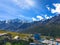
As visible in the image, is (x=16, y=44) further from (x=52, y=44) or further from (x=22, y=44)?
(x=52, y=44)

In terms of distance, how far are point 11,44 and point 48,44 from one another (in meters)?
43.0

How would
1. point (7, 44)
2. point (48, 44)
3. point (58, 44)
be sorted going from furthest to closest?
1. point (48, 44)
2. point (58, 44)
3. point (7, 44)

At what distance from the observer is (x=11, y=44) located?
286 ft

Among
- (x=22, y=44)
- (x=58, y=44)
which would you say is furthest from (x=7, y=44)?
(x=58, y=44)

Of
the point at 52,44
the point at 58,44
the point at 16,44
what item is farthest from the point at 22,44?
the point at 52,44

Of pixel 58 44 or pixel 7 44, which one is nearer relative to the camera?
pixel 7 44

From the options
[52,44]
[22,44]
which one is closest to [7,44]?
[22,44]

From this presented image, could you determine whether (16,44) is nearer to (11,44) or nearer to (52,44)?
(11,44)

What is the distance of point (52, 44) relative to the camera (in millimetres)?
125438

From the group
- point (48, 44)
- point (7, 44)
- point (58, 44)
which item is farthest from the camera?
point (48, 44)

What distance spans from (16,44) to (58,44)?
35754 mm

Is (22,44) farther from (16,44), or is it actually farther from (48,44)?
(48,44)

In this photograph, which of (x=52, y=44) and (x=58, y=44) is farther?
(x=52, y=44)

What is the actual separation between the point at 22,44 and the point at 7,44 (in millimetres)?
7437
